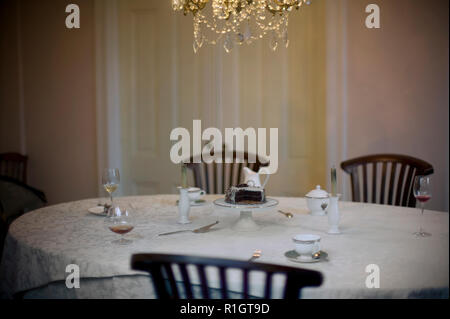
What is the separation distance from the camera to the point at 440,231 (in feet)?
5.86

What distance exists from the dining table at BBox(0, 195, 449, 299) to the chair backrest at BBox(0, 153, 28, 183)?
7.52 ft

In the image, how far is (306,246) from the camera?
4.65ft

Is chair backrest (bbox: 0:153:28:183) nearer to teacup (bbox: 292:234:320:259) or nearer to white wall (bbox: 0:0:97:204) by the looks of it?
white wall (bbox: 0:0:97:204)

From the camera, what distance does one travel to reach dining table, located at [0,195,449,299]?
1283mm

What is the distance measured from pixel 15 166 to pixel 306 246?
3570mm

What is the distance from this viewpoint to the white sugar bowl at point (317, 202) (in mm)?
2055

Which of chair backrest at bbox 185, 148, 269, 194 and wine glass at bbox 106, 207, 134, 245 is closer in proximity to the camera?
wine glass at bbox 106, 207, 134, 245

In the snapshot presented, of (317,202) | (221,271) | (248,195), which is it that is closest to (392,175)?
(317,202)

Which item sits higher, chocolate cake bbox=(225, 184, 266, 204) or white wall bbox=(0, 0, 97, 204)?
white wall bbox=(0, 0, 97, 204)

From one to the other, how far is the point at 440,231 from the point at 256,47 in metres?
2.26

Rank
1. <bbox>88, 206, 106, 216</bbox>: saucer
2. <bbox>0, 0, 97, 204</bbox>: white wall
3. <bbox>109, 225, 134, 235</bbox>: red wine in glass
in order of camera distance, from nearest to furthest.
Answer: <bbox>109, 225, 134, 235</bbox>: red wine in glass
<bbox>88, 206, 106, 216</bbox>: saucer
<bbox>0, 0, 97, 204</bbox>: white wall

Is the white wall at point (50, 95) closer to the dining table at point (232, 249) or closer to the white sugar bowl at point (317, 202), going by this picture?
the dining table at point (232, 249)

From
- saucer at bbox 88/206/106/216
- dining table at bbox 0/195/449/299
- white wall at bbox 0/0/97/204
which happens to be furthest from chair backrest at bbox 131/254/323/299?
white wall at bbox 0/0/97/204

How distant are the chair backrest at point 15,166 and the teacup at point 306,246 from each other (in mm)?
3433
